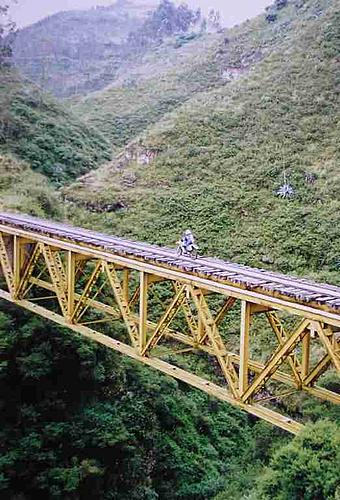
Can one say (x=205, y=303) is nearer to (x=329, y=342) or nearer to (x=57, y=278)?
(x=329, y=342)

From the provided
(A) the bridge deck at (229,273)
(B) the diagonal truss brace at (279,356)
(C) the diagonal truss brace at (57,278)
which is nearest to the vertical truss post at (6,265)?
(A) the bridge deck at (229,273)

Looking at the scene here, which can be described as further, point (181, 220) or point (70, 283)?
point (181, 220)

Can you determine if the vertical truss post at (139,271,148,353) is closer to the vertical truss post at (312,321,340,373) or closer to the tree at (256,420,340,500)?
the tree at (256,420,340,500)

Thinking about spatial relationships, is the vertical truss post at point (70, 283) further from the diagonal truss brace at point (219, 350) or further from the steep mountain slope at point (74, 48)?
the steep mountain slope at point (74, 48)

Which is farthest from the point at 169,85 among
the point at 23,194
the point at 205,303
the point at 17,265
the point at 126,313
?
the point at 205,303

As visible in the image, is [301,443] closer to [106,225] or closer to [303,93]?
[106,225]
